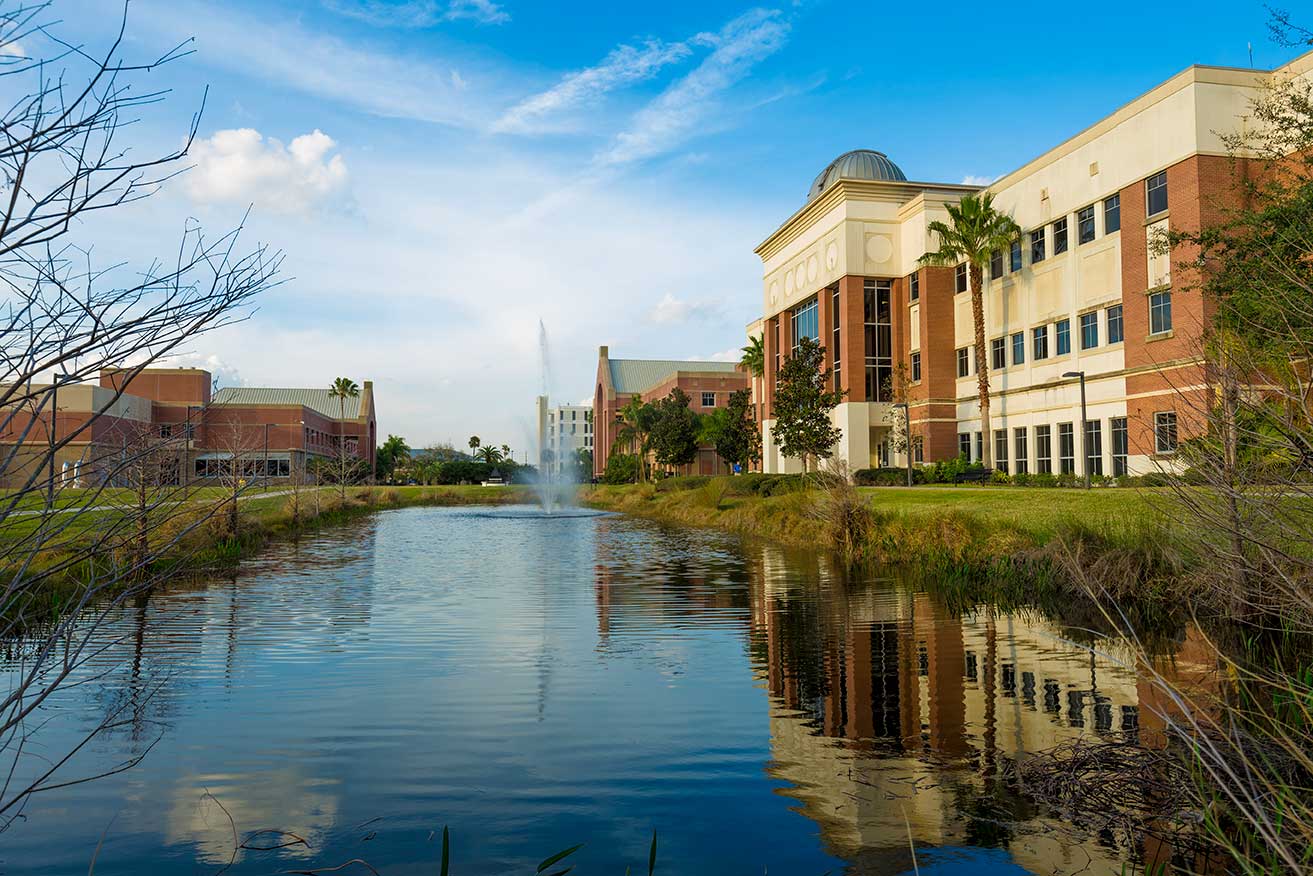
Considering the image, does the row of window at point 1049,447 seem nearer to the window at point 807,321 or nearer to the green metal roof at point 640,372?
the window at point 807,321

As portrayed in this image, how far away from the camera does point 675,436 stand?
69.4m

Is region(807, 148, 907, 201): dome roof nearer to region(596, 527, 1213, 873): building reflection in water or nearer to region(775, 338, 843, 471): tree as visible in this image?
region(775, 338, 843, 471): tree

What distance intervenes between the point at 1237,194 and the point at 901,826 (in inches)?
1333

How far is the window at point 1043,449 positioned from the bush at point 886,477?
5.33 m

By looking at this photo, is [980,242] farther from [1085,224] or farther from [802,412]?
[802,412]

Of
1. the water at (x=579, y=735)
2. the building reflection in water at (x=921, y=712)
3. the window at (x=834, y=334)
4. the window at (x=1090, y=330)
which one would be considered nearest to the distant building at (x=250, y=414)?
the window at (x=834, y=334)

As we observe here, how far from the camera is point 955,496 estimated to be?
1093 inches

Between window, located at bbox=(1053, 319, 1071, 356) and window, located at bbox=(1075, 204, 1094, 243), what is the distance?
3665 mm

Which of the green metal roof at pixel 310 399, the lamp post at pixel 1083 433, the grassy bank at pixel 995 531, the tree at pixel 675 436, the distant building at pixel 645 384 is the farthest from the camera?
the green metal roof at pixel 310 399

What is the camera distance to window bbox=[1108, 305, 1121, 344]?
37.4 metres

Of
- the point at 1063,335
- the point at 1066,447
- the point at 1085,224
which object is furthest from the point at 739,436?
the point at 1085,224

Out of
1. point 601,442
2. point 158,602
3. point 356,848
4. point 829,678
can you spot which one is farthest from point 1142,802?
point 601,442

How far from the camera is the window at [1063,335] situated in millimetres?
40594

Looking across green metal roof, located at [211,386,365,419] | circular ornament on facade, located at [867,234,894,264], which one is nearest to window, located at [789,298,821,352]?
circular ornament on facade, located at [867,234,894,264]
